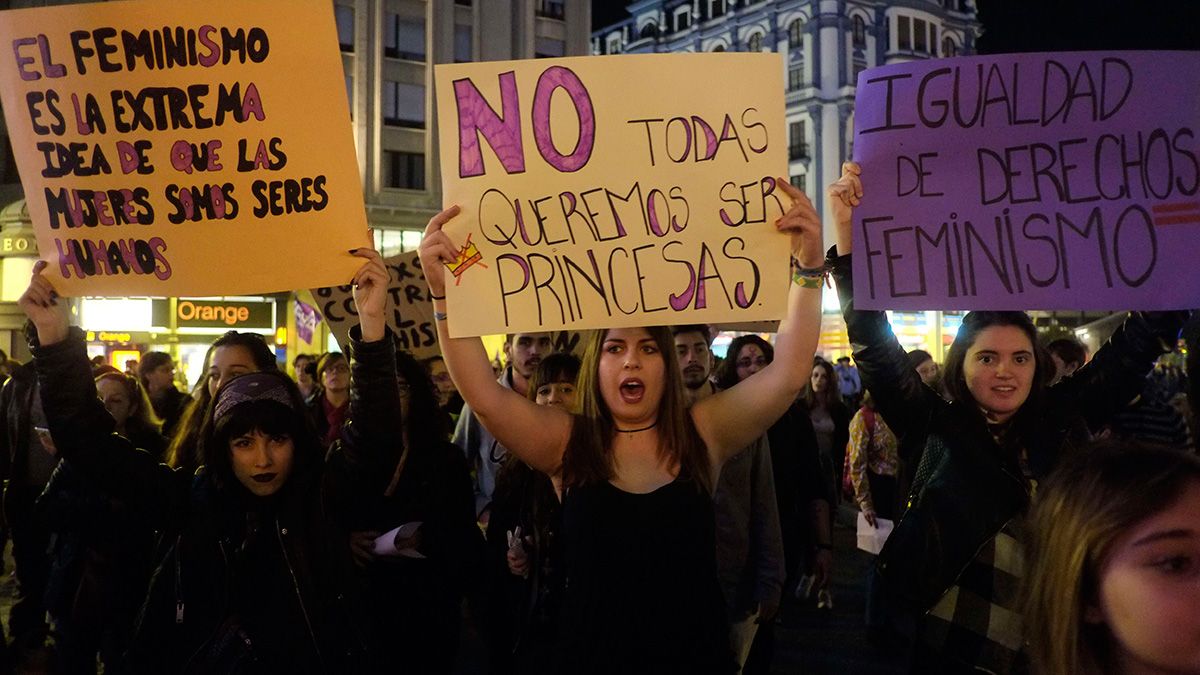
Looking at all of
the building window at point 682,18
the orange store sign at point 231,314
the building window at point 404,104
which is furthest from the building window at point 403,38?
the building window at point 682,18

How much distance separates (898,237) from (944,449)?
0.79 meters

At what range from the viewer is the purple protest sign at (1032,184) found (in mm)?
3477

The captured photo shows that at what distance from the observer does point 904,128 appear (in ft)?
12.0

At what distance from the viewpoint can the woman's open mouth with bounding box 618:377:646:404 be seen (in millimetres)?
3160

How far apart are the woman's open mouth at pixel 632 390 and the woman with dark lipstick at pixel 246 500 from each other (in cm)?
71

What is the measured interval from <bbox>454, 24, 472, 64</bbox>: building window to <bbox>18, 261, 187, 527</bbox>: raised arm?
3386 centimetres

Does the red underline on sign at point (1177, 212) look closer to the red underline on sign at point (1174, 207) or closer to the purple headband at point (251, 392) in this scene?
the red underline on sign at point (1174, 207)

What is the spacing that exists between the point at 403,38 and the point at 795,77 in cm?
A: 2797

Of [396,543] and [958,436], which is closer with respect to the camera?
[958,436]

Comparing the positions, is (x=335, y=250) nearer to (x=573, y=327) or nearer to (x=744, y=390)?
(x=573, y=327)

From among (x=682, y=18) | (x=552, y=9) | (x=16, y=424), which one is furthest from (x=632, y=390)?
(x=682, y=18)

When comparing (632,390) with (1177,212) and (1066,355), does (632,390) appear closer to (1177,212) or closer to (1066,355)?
(1177,212)

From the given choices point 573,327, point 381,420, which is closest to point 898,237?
point 573,327

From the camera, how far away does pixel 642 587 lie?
113 inches
